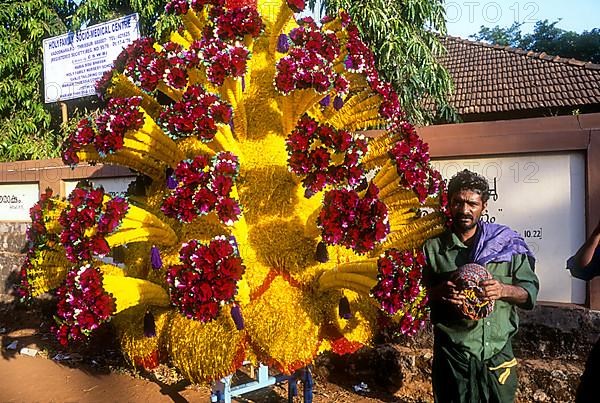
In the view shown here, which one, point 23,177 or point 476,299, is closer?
point 476,299

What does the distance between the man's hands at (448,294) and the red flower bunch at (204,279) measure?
73 centimetres

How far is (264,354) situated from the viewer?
2.10 meters

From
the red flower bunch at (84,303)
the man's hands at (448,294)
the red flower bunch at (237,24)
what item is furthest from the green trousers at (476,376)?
the red flower bunch at (237,24)

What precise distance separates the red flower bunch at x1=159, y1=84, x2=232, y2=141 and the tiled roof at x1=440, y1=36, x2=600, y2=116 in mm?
10079

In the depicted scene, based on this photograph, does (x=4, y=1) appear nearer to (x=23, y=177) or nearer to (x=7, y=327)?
(x=23, y=177)

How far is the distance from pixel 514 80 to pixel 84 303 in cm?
1344

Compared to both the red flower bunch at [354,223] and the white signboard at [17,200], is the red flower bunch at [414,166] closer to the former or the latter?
the red flower bunch at [354,223]

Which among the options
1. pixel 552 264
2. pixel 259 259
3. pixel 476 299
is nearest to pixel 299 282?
pixel 259 259

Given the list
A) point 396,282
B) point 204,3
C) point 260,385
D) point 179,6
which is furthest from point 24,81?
point 396,282

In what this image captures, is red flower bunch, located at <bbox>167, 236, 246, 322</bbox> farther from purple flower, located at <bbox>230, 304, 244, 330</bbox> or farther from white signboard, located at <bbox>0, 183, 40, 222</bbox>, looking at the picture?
white signboard, located at <bbox>0, 183, 40, 222</bbox>

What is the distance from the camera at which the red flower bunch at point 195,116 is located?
1.97 meters

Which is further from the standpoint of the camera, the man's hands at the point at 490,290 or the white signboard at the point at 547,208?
the white signboard at the point at 547,208

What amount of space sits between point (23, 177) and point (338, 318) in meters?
5.85

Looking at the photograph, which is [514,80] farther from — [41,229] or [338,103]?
[41,229]
